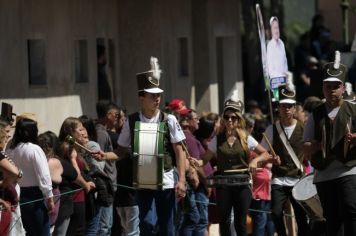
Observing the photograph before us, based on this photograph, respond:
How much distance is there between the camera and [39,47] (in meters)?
19.4

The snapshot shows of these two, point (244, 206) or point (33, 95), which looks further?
point (33, 95)

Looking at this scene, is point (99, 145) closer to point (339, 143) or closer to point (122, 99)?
point (339, 143)

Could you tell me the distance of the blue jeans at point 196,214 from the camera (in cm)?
1650

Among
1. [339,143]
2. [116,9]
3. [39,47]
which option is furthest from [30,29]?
[339,143]

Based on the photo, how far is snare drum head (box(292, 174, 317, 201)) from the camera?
14791 millimetres

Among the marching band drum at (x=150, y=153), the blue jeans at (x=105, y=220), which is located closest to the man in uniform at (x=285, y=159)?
the blue jeans at (x=105, y=220)

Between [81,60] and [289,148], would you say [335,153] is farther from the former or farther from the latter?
[81,60]

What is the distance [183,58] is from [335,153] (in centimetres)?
1155

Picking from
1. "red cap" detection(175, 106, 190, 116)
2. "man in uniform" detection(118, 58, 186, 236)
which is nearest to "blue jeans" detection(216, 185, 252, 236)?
"red cap" detection(175, 106, 190, 116)

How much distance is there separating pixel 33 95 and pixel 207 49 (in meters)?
6.94

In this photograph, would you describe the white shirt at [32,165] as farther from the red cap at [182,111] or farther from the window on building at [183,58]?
the window on building at [183,58]

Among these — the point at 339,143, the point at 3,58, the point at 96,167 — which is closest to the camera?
the point at 339,143

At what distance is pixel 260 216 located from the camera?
56.8 feet

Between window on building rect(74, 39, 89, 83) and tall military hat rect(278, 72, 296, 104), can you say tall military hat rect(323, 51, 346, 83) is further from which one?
window on building rect(74, 39, 89, 83)
